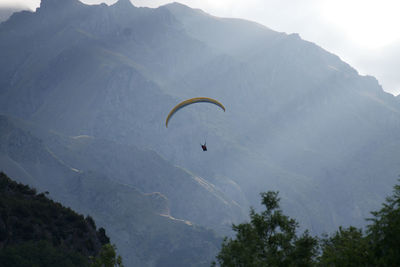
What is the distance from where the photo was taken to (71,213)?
98.6 m

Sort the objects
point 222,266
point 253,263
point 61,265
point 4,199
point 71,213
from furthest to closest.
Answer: point 71,213 < point 4,199 < point 61,265 < point 222,266 < point 253,263

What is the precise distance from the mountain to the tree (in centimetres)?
4954

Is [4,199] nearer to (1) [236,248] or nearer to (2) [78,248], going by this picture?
(2) [78,248]

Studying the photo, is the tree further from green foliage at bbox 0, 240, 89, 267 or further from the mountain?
the mountain

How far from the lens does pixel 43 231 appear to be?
88812mm

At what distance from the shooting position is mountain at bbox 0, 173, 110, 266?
7388cm

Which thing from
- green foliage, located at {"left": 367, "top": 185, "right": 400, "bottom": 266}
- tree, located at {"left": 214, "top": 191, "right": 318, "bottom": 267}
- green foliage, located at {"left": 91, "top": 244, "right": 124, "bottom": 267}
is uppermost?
green foliage, located at {"left": 367, "top": 185, "right": 400, "bottom": 266}

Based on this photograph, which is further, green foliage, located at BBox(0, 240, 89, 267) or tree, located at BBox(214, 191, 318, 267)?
green foliage, located at BBox(0, 240, 89, 267)

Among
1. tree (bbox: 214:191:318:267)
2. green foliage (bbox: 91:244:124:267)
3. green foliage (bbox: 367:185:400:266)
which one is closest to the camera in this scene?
green foliage (bbox: 367:185:400:266)

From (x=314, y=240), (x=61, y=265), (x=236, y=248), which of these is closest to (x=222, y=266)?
(x=236, y=248)

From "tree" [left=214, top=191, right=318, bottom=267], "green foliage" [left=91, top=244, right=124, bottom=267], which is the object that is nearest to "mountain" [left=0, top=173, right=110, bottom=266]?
"green foliage" [left=91, top=244, right=124, bottom=267]

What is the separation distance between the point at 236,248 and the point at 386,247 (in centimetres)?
988

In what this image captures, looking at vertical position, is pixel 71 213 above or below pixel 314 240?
below

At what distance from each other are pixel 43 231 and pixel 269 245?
71.4 m
